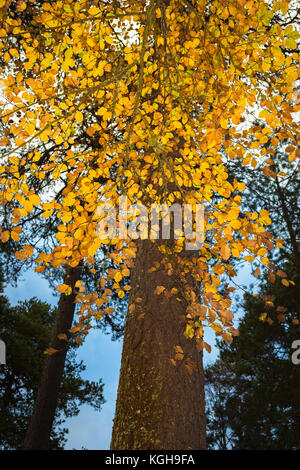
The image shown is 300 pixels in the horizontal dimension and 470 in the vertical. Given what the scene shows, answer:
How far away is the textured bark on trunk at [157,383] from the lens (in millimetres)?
2629

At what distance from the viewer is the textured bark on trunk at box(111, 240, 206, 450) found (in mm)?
2629

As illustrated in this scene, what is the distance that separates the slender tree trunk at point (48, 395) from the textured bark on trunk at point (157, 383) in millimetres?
2900

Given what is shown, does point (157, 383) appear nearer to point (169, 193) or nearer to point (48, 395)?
point (169, 193)

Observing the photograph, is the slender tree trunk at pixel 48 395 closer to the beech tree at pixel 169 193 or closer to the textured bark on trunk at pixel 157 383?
the beech tree at pixel 169 193

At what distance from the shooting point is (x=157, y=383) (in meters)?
2.82

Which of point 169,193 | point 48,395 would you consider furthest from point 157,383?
point 48,395

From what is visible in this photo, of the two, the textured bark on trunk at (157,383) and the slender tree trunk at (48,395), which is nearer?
the textured bark on trunk at (157,383)

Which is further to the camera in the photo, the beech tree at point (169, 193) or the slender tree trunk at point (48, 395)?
the slender tree trunk at point (48, 395)

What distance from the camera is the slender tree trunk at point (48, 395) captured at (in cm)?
617

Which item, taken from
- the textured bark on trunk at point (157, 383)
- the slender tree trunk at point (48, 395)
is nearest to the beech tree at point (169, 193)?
the textured bark on trunk at point (157, 383)

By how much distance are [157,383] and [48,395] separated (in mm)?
4570

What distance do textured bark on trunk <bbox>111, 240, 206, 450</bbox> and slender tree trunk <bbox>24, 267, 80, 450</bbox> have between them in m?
2.90

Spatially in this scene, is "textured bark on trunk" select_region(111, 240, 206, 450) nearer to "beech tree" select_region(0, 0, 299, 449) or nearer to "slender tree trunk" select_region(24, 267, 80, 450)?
"beech tree" select_region(0, 0, 299, 449)

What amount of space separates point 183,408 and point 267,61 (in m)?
3.98
